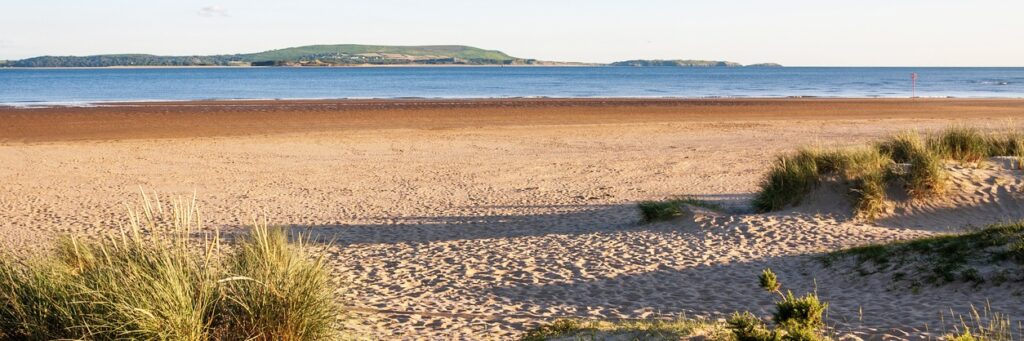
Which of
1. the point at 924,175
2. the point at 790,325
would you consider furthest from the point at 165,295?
the point at 924,175

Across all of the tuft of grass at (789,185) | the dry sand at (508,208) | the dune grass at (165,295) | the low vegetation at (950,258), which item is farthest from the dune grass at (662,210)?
the dune grass at (165,295)

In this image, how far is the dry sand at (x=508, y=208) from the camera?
8.39m

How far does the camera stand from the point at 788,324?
607cm

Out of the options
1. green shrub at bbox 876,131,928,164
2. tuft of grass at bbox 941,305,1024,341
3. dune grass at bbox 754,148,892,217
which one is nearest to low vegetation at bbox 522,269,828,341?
tuft of grass at bbox 941,305,1024,341

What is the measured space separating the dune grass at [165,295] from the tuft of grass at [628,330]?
150 cm

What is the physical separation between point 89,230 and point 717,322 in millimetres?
8513

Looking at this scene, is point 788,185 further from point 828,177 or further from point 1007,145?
point 1007,145

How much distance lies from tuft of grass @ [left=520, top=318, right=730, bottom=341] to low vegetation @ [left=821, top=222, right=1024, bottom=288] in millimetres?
2471

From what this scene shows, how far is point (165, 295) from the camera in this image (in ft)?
18.7

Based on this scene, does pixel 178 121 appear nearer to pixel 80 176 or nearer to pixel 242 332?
pixel 80 176

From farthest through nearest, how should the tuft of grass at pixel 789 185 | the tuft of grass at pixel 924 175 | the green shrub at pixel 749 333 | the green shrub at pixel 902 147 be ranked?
1. the green shrub at pixel 902 147
2. the tuft of grass at pixel 789 185
3. the tuft of grass at pixel 924 175
4. the green shrub at pixel 749 333

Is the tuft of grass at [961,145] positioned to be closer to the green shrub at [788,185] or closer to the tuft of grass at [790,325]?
the green shrub at [788,185]

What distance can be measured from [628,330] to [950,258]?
146 inches

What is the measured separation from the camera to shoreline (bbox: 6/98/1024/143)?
96.2 ft
